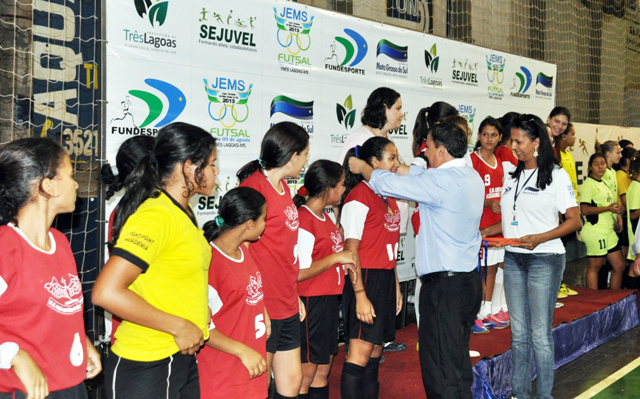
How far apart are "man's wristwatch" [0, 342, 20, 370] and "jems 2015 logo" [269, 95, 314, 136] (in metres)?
2.66

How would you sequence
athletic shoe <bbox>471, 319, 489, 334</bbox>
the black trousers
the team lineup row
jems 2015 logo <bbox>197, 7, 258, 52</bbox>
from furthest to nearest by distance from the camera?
1. athletic shoe <bbox>471, 319, 489, 334</bbox>
2. jems 2015 logo <bbox>197, 7, 258, 52</bbox>
3. the black trousers
4. the team lineup row

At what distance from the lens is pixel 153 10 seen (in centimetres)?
346

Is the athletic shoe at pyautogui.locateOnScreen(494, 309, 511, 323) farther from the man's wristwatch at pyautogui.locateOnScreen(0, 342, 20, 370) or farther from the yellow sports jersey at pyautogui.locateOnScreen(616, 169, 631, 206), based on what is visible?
the man's wristwatch at pyautogui.locateOnScreen(0, 342, 20, 370)

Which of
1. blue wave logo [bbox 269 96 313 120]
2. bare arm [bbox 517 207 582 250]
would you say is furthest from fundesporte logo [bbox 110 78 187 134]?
bare arm [bbox 517 207 582 250]

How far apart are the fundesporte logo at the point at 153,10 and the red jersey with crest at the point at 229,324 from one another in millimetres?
1636

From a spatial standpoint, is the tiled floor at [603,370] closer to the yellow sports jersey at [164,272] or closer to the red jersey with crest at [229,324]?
the red jersey with crest at [229,324]

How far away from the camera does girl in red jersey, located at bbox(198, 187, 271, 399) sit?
235cm

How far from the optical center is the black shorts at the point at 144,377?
198cm

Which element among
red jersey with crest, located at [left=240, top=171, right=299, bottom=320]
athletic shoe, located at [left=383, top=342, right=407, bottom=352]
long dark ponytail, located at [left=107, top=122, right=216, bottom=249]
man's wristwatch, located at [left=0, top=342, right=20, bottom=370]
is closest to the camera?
man's wristwatch, located at [left=0, top=342, right=20, bottom=370]

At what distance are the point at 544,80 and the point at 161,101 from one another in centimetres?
495

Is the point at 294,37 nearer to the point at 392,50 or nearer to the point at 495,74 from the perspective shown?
the point at 392,50

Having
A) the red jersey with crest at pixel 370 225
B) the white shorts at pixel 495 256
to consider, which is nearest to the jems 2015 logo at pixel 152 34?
the red jersey with crest at pixel 370 225

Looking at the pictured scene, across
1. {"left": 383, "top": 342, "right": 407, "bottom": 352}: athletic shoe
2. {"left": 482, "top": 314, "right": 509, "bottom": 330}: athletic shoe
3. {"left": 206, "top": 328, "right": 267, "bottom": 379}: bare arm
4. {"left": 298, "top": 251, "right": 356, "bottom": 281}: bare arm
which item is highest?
{"left": 298, "top": 251, "right": 356, "bottom": 281}: bare arm

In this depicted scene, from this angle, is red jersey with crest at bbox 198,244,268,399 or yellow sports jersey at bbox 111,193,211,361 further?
red jersey with crest at bbox 198,244,268,399
